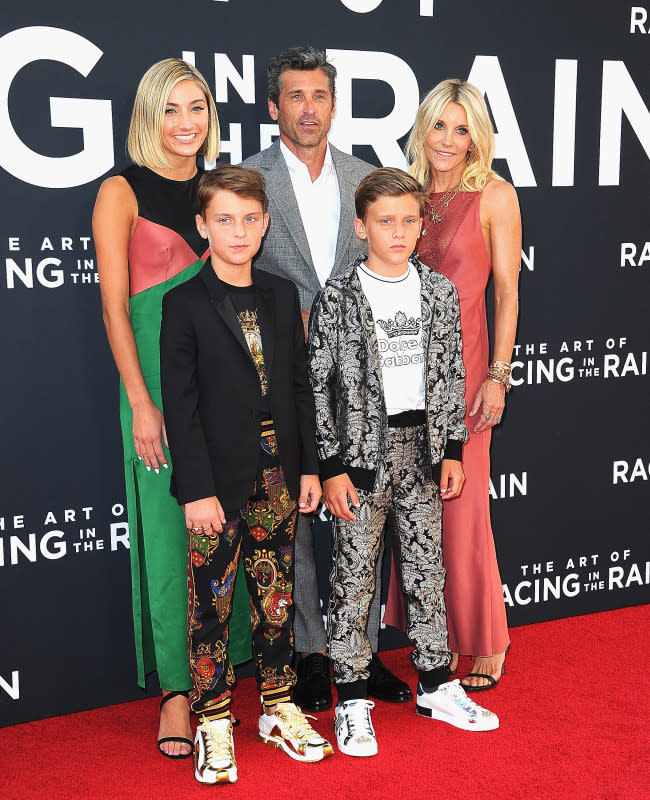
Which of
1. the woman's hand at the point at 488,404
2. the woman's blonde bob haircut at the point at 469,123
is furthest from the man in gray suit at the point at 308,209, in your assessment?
the woman's hand at the point at 488,404

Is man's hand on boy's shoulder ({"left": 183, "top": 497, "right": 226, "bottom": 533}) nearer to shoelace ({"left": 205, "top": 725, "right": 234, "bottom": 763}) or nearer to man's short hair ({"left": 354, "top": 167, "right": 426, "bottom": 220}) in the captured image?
shoelace ({"left": 205, "top": 725, "right": 234, "bottom": 763})

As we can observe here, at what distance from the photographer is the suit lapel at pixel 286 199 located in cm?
257

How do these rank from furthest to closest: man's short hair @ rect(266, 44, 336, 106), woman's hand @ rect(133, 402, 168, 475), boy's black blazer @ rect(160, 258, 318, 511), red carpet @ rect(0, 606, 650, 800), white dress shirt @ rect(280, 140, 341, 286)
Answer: white dress shirt @ rect(280, 140, 341, 286), man's short hair @ rect(266, 44, 336, 106), woman's hand @ rect(133, 402, 168, 475), red carpet @ rect(0, 606, 650, 800), boy's black blazer @ rect(160, 258, 318, 511)

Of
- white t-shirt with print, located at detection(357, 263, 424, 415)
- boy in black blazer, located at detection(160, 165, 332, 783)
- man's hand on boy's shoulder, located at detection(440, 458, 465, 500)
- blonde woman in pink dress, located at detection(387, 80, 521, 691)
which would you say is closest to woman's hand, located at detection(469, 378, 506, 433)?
blonde woman in pink dress, located at detection(387, 80, 521, 691)

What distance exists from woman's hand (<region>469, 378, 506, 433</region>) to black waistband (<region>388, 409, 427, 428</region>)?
37cm

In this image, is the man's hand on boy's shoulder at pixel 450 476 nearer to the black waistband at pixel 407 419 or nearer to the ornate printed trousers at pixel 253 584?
the black waistband at pixel 407 419

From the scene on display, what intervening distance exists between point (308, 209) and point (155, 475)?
90 cm

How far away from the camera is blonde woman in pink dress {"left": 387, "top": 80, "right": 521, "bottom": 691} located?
265 centimetres

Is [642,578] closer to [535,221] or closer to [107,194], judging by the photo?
[535,221]

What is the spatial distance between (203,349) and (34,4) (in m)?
1.11

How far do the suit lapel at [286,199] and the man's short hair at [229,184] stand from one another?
298 mm

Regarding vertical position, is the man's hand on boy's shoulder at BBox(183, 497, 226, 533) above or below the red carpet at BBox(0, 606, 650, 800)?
above

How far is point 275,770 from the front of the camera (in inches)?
94.1

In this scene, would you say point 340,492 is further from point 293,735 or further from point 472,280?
point 472,280
